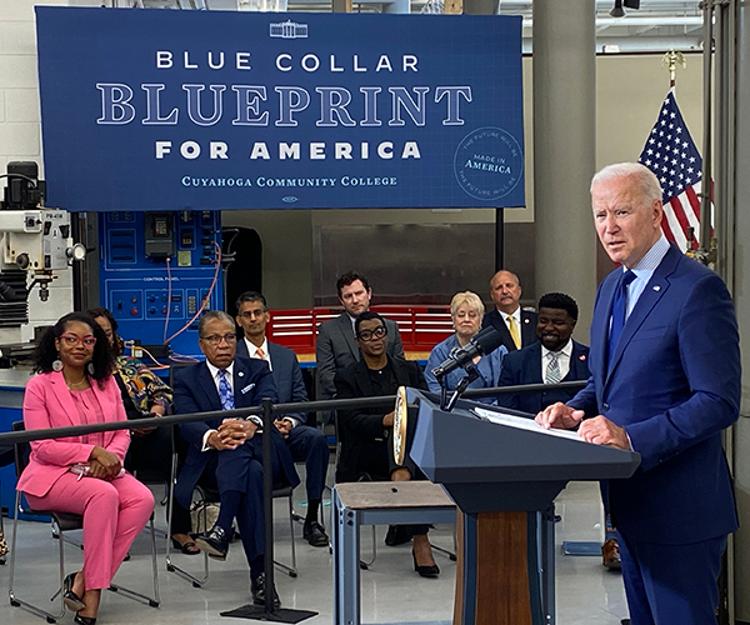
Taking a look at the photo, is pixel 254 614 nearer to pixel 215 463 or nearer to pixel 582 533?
pixel 215 463

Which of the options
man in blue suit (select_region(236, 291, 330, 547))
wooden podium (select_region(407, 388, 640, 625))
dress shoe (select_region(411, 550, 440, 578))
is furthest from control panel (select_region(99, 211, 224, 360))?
wooden podium (select_region(407, 388, 640, 625))

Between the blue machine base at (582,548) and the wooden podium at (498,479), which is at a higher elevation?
the wooden podium at (498,479)

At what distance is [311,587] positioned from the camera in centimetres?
584

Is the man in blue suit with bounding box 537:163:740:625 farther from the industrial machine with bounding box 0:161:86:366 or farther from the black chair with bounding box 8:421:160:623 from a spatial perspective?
the industrial machine with bounding box 0:161:86:366

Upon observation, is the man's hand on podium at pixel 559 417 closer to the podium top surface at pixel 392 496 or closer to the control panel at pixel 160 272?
the podium top surface at pixel 392 496

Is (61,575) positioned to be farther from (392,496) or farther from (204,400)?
(392,496)

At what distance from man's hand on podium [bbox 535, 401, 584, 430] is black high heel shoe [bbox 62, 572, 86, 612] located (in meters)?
2.88

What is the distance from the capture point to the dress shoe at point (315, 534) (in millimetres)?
6535

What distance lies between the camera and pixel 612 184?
290 centimetres

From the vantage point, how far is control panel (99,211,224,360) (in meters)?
8.55

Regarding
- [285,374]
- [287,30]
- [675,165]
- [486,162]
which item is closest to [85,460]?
[285,374]

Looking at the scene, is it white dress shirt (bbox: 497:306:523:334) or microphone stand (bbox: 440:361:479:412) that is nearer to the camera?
microphone stand (bbox: 440:361:479:412)

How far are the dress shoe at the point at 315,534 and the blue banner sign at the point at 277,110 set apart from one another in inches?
97.6

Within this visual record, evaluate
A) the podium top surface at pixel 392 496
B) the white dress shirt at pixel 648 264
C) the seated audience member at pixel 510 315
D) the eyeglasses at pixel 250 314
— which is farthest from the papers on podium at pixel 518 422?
the seated audience member at pixel 510 315
